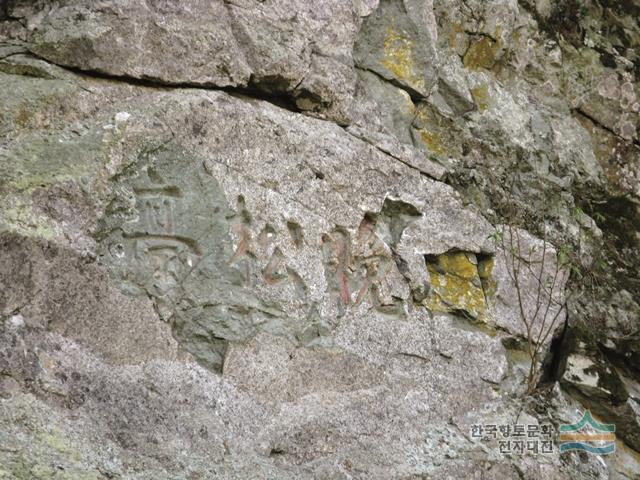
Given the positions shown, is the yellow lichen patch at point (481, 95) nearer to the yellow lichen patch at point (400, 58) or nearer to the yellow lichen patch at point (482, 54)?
the yellow lichen patch at point (482, 54)

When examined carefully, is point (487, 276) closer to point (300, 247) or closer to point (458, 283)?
point (458, 283)

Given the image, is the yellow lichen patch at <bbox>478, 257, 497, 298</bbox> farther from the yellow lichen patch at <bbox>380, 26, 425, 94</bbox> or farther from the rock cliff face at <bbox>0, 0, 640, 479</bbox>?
the yellow lichen patch at <bbox>380, 26, 425, 94</bbox>

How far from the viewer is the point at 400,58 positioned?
15.2 feet

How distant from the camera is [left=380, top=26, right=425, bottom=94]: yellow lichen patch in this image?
4.62 meters

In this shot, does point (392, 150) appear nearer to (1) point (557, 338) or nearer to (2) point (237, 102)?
(2) point (237, 102)

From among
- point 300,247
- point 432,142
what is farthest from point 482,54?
point 300,247

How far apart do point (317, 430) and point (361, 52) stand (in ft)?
6.99

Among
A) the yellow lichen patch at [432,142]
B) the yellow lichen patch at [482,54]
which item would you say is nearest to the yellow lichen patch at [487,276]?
the yellow lichen patch at [432,142]

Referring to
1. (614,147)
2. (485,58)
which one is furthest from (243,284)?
(614,147)

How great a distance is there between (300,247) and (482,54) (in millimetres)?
2032

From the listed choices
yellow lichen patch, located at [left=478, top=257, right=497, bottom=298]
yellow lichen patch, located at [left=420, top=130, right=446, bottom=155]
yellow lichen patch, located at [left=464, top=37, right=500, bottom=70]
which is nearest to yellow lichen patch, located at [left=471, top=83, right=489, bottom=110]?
yellow lichen patch, located at [left=464, top=37, right=500, bottom=70]

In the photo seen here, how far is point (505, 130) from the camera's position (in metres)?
4.95

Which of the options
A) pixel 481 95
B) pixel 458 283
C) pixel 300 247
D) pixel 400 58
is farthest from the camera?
pixel 481 95

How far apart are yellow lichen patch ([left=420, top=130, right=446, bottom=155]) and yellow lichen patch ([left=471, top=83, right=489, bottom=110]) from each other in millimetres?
442
